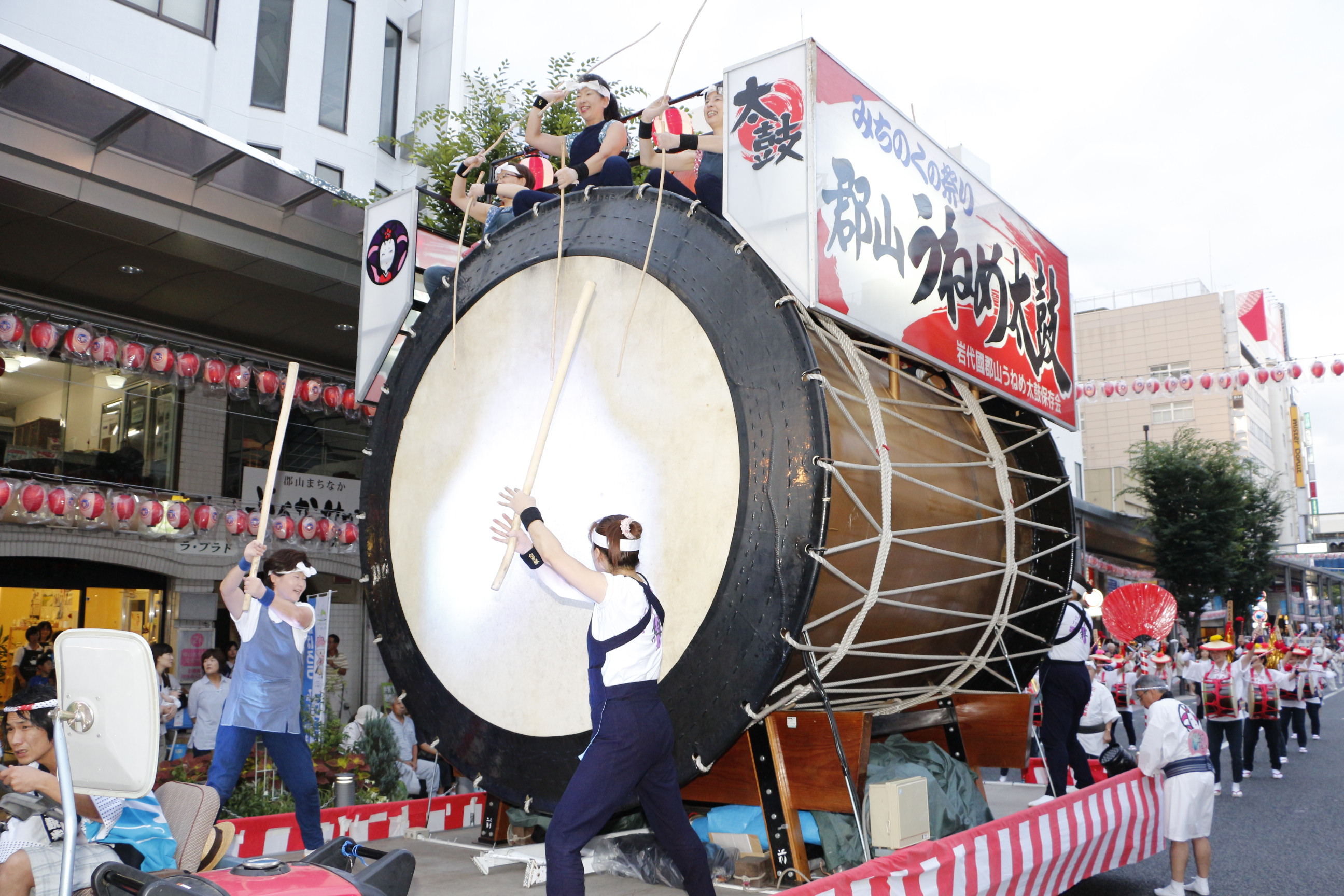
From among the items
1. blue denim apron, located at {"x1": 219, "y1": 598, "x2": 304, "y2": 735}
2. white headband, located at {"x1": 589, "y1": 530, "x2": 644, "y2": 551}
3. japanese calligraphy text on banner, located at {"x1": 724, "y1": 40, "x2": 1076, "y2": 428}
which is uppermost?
japanese calligraphy text on banner, located at {"x1": 724, "y1": 40, "x2": 1076, "y2": 428}

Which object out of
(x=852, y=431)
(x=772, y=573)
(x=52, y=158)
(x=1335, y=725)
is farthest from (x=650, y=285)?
(x=1335, y=725)

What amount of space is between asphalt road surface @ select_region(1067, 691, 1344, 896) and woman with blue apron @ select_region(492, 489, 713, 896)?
3.47 metres

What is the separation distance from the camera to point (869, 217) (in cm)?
351

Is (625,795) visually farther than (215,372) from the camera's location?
No

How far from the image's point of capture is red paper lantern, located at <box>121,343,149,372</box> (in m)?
8.39

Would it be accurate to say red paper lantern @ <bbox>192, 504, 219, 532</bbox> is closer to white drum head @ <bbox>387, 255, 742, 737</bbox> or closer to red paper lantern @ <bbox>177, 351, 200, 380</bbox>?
red paper lantern @ <bbox>177, 351, 200, 380</bbox>

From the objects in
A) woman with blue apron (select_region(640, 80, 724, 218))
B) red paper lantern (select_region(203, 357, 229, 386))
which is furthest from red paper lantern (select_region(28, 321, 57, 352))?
woman with blue apron (select_region(640, 80, 724, 218))

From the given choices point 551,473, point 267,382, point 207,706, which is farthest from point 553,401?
point 267,382

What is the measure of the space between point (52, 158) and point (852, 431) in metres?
6.20

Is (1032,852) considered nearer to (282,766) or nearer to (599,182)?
(282,766)

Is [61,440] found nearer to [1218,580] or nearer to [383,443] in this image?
[383,443]

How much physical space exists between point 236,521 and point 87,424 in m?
1.98

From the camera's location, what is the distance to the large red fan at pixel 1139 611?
725cm

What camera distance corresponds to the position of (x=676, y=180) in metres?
4.23
